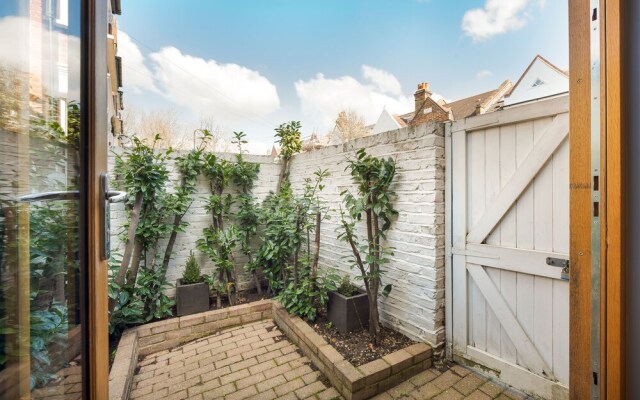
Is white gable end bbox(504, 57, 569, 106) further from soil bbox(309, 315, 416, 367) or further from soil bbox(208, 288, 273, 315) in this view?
soil bbox(208, 288, 273, 315)

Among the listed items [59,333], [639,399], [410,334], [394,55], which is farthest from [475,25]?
[59,333]

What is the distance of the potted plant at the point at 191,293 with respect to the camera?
302 centimetres

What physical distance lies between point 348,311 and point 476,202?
1.38 meters

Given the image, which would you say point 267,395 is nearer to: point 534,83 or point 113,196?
point 113,196

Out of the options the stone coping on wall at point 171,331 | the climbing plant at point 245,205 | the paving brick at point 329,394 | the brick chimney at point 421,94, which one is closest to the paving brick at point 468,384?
the paving brick at point 329,394

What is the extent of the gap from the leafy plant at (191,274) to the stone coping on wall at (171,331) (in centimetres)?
42

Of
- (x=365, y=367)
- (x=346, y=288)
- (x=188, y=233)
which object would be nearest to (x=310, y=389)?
(x=365, y=367)

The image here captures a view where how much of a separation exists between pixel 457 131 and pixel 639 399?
1715mm

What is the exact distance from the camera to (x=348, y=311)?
245 centimetres

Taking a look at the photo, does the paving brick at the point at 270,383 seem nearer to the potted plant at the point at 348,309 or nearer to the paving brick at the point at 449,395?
the potted plant at the point at 348,309

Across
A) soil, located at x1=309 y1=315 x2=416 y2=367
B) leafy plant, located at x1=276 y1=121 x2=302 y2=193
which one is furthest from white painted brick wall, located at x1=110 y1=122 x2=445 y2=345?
leafy plant, located at x1=276 y1=121 x2=302 y2=193

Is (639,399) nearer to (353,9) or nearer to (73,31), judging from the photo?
(73,31)

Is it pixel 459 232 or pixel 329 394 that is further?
pixel 459 232

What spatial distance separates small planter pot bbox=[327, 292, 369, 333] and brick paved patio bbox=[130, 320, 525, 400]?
421 mm
